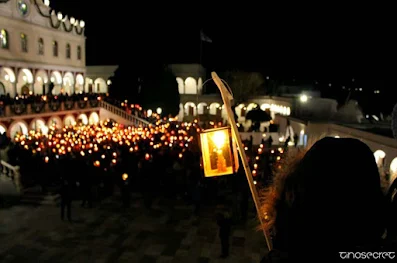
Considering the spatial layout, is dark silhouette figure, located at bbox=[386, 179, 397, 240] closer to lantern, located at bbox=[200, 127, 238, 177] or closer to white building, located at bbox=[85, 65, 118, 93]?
lantern, located at bbox=[200, 127, 238, 177]

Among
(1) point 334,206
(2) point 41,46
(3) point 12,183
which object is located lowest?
(3) point 12,183

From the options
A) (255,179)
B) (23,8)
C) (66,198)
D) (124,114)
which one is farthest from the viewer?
(124,114)

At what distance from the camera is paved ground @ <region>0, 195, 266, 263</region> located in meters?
10.8

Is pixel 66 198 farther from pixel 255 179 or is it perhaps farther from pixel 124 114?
pixel 124 114

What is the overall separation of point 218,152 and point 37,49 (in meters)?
34.0

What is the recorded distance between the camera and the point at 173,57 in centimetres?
5531

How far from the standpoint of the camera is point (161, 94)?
41812 mm

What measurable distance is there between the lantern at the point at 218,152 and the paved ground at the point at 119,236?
5140mm

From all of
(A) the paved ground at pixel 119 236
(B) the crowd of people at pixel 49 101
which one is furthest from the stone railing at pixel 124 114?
(A) the paved ground at pixel 119 236

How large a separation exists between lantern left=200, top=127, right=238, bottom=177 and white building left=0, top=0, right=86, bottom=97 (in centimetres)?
3003

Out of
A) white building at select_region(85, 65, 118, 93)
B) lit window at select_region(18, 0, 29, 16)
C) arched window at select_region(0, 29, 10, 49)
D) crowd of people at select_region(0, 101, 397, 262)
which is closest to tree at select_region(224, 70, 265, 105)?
crowd of people at select_region(0, 101, 397, 262)

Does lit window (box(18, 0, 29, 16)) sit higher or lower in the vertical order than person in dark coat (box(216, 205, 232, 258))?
higher

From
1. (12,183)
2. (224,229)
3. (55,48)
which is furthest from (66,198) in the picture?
(55,48)

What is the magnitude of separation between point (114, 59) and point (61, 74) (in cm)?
1542
